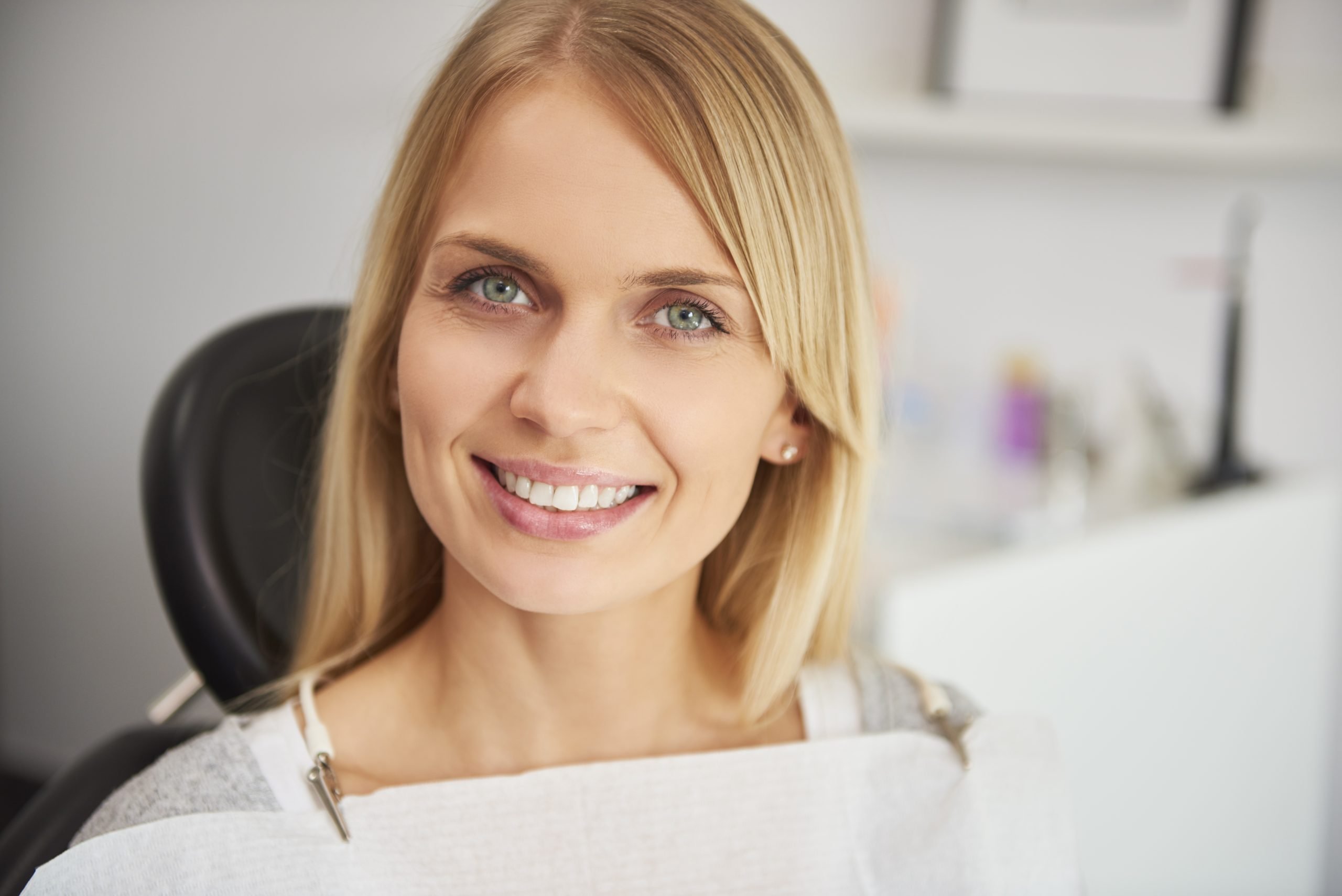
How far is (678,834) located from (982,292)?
1.54 metres

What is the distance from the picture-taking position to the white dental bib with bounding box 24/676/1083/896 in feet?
2.62

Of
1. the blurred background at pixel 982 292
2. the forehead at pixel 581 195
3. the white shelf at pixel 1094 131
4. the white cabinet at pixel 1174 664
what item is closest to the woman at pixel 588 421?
the forehead at pixel 581 195

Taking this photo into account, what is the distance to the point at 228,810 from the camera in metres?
0.83

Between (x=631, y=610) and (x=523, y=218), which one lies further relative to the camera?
(x=631, y=610)

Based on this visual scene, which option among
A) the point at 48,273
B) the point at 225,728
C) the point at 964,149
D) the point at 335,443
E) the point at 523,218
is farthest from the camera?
the point at 48,273

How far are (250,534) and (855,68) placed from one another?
146 cm

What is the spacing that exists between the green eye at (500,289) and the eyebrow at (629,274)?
3 cm

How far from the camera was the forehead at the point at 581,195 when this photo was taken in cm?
76

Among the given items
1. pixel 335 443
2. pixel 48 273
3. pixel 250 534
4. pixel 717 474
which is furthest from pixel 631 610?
pixel 48 273

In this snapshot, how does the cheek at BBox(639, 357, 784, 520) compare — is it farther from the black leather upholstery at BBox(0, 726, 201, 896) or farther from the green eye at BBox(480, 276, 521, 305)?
the black leather upholstery at BBox(0, 726, 201, 896)

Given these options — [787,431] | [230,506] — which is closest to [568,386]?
[787,431]

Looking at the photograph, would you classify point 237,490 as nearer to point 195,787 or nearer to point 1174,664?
point 195,787

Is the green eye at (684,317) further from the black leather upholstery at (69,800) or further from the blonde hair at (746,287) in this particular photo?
the black leather upholstery at (69,800)

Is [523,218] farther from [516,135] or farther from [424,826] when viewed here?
[424,826]
